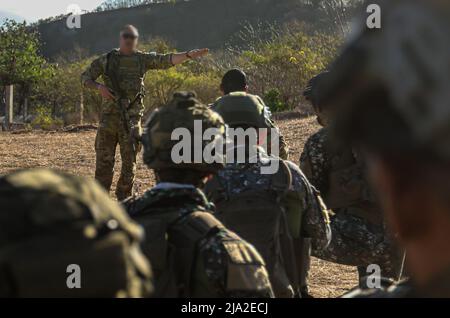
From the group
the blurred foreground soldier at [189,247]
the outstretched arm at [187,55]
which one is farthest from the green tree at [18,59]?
the blurred foreground soldier at [189,247]

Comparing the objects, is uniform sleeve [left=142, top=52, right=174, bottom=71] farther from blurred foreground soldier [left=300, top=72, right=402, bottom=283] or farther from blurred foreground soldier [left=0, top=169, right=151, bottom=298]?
blurred foreground soldier [left=0, top=169, right=151, bottom=298]

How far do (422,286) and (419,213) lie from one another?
127 millimetres

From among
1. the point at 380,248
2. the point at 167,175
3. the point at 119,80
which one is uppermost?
the point at 119,80

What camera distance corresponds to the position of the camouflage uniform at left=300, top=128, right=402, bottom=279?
5.29 metres

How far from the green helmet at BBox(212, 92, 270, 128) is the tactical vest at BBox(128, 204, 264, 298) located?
5.38 ft

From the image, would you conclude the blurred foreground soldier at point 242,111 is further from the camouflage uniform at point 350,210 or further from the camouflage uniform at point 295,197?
the camouflage uniform at point 350,210

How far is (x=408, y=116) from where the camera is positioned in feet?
3.57

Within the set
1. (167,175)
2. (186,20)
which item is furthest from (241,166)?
(186,20)

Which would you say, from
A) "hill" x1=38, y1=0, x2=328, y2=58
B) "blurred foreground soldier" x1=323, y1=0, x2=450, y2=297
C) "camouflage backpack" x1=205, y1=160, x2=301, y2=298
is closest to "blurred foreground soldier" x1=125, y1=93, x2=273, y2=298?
"camouflage backpack" x1=205, y1=160, x2=301, y2=298

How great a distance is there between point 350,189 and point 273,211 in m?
1.42

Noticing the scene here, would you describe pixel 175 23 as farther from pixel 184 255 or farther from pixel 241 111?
pixel 184 255
